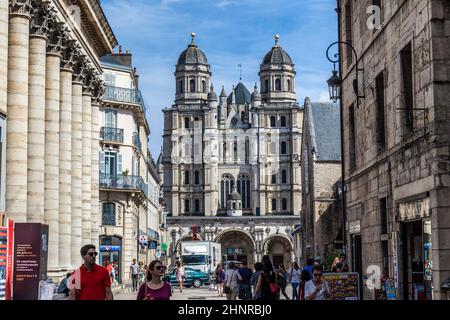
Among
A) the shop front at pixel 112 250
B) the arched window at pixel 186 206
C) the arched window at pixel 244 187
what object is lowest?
the shop front at pixel 112 250

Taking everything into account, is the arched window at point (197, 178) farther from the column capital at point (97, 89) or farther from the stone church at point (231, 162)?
the column capital at point (97, 89)

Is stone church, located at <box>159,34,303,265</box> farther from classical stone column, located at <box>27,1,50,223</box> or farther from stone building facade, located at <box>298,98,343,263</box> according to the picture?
classical stone column, located at <box>27,1,50,223</box>

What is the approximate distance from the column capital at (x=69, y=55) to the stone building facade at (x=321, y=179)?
20.2m

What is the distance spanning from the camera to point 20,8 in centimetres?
2262

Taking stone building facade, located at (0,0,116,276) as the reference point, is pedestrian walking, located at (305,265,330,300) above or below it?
below

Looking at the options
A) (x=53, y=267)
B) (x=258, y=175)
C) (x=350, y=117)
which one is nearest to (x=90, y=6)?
(x=53, y=267)

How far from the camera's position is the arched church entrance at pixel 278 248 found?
12671cm

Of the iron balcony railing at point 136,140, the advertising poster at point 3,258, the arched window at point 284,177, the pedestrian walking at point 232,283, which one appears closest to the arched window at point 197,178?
the arched window at point 284,177

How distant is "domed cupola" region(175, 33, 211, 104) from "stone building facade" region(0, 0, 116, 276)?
4285 inches

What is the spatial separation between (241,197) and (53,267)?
110 metres

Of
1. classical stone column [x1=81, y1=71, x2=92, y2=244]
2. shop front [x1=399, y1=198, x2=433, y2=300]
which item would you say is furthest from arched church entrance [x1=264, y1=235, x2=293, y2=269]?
shop front [x1=399, y1=198, x2=433, y2=300]

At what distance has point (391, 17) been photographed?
1666 cm

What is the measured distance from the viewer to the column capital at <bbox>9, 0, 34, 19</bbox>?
22.4m

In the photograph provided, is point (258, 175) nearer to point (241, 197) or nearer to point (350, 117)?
point (241, 197)
